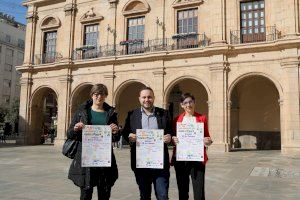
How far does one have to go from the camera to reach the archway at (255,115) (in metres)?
21.5

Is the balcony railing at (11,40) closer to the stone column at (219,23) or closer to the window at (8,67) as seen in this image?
the window at (8,67)

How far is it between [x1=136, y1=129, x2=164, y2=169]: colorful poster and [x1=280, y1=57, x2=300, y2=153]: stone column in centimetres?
1413

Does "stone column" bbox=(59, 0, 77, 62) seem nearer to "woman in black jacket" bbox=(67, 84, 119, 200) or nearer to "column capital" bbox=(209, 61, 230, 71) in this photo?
"column capital" bbox=(209, 61, 230, 71)

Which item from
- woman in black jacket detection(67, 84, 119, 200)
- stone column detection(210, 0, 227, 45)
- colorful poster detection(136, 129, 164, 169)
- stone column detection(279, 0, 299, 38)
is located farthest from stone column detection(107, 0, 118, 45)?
colorful poster detection(136, 129, 164, 169)

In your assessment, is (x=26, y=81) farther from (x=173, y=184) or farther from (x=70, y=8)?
(x=173, y=184)

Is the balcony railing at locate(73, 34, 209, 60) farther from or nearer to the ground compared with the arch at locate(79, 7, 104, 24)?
nearer to the ground

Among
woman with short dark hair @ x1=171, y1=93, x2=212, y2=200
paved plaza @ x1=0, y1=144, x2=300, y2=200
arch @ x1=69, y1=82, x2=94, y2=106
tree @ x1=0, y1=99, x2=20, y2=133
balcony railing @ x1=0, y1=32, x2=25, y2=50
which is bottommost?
paved plaza @ x1=0, y1=144, x2=300, y2=200

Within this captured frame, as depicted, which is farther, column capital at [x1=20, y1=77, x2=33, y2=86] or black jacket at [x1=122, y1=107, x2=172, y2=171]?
column capital at [x1=20, y1=77, x2=33, y2=86]

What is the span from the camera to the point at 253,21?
18891 millimetres

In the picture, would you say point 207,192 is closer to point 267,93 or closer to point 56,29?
point 267,93

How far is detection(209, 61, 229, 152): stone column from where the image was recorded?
58.5 ft

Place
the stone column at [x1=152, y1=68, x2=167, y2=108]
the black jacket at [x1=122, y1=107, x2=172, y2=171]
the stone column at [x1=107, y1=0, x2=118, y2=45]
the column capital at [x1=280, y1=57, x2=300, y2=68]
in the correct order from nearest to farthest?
the black jacket at [x1=122, y1=107, x2=172, y2=171] < the column capital at [x1=280, y1=57, x2=300, y2=68] < the stone column at [x1=152, y1=68, x2=167, y2=108] < the stone column at [x1=107, y1=0, x2=118, y2=45]

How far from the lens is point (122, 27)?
2225 cm

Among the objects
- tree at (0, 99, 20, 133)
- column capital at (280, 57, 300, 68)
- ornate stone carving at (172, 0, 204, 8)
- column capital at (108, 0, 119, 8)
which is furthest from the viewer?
tree at (0, 99, 20, 133)
